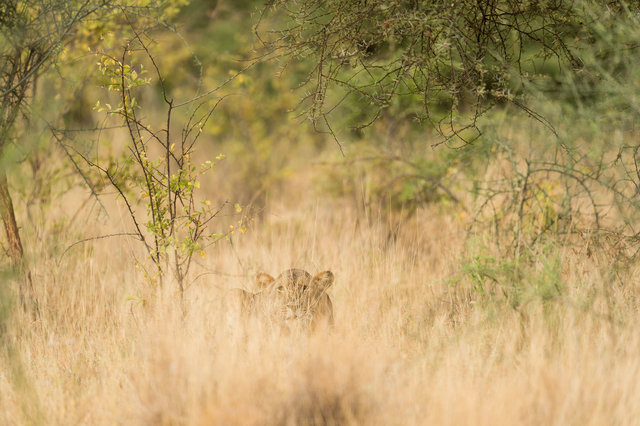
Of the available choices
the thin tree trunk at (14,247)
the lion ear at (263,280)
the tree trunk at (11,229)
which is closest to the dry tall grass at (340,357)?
the thin tree trunk at (14,247)

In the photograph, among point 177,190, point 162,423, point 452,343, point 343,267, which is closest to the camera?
point 162,423

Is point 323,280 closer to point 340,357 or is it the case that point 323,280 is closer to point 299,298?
point 299,298

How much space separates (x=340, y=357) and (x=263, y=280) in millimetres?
1440

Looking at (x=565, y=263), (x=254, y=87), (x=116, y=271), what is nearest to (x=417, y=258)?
(x=565, y=263)

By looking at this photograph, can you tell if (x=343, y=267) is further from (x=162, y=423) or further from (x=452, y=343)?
(x=162, y=423)

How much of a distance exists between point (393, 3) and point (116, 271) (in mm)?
3689

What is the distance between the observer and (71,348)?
175 inches

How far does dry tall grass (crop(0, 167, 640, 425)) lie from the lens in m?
3.03

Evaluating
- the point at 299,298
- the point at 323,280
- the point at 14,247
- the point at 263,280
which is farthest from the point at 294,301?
the point at 14,247

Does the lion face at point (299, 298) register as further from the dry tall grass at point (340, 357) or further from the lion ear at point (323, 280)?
the dry tall grass at point (340, 357)

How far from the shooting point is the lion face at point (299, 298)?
13.5 feet

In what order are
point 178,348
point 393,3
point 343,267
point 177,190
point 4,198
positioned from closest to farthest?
point 178,348 < point 393,3 < point 177,190 < point 4,198 < point 343,267

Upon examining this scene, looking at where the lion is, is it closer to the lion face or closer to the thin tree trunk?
the lion face

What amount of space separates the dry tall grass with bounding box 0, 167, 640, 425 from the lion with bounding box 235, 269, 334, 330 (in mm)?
178
